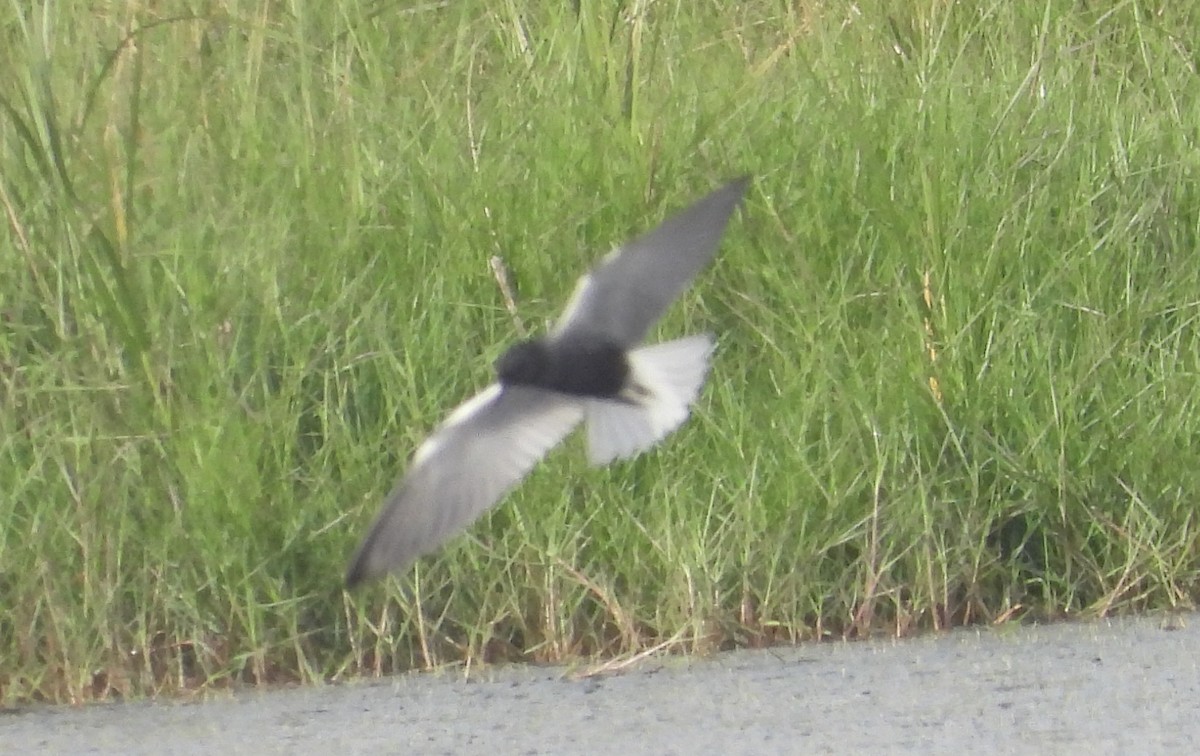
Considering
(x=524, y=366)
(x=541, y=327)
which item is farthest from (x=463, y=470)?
(x=541, y=327)

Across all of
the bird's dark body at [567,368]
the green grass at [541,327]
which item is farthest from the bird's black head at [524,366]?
the green grass at [541,327]

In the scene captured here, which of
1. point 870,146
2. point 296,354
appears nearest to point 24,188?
point 296,354

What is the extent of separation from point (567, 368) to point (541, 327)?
494 millimetres

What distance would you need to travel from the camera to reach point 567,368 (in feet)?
7.41

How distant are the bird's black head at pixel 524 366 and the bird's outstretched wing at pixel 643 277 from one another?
7 centimetres

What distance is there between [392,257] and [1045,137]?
1074mm

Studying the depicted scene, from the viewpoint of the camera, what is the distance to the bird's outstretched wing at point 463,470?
208 centimetres

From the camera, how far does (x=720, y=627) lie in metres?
2.51

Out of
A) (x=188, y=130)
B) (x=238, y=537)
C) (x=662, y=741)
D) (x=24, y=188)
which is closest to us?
(x=662, y=741)

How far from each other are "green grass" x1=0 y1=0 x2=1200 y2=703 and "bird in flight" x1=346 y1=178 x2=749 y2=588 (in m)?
0.28

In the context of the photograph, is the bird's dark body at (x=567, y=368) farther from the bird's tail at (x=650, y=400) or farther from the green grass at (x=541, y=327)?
the green grass at (x=541, y=327)

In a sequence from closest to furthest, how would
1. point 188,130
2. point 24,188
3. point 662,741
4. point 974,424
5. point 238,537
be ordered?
point 662,741 → point 238,537 → point 974,424 → point 24,188 → point 188,130

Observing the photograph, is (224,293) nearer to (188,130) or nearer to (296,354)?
(296,354)

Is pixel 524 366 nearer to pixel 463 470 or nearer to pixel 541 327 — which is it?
pixel 463 470
